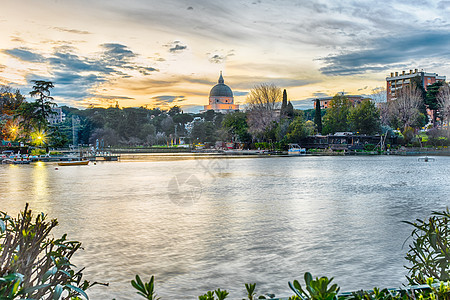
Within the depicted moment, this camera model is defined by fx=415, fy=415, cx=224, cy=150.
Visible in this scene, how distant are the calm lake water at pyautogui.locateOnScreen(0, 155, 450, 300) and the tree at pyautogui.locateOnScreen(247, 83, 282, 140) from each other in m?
47.7

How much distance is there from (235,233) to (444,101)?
218 ft

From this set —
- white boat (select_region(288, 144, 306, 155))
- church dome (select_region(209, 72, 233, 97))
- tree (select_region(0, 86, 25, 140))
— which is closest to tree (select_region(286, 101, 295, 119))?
white boat (select_region(288, 144, 306, 155))

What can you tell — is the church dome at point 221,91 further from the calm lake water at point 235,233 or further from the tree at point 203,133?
the calm lake water at point 235,233

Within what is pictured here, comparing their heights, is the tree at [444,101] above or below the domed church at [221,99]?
below

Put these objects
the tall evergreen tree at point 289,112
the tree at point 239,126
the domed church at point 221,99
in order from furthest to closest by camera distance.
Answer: the domed church at point 221,99
the tree at point 239,126
the tall evergreen tree at point 289,112

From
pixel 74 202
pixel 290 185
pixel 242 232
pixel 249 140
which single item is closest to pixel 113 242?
pixel 242 232

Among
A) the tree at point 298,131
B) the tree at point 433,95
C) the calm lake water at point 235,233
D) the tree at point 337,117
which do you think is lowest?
the calm lake water at point 235,233

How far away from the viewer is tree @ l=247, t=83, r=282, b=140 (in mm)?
65938

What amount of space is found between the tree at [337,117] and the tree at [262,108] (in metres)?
8.68

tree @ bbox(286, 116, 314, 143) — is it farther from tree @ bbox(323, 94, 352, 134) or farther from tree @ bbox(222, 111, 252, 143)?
tree @ bbox(222, 111, 252, 143)

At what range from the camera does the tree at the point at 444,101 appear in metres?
61.5

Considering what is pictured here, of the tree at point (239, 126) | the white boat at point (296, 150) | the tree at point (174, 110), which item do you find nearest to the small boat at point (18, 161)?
the white boat at point (296, 150)

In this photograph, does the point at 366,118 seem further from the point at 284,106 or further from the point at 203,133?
the point at 203,133

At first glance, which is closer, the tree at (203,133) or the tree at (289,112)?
the tree at (289,112)
